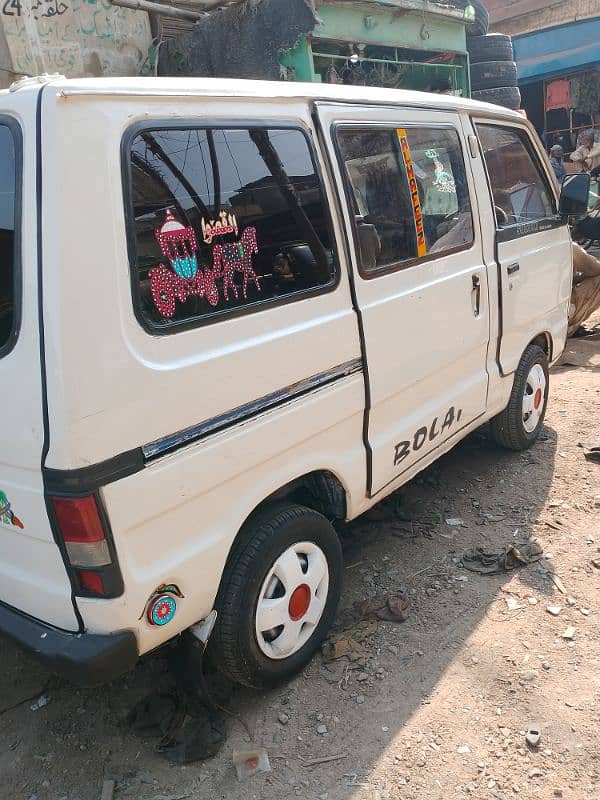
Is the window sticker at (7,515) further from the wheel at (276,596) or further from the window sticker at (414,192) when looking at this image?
the window sticker at (414,192)

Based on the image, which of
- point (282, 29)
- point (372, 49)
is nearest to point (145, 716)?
point (282, 29)

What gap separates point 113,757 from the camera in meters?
2.30

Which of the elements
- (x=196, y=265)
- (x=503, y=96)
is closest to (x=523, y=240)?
(x=196, y=265)

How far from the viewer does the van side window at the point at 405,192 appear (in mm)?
2613

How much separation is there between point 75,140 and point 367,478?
1.68 m

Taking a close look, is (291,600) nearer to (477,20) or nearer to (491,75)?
(491,75)

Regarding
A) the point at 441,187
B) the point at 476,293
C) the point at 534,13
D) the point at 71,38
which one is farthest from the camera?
the point at 534,13

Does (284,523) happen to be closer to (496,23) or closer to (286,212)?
(286,212)

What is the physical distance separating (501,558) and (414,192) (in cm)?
179

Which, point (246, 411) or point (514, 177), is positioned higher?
point (514, 177)

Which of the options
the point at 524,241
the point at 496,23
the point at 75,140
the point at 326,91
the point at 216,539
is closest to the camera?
the point at 75,140

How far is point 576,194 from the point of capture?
4121 mm

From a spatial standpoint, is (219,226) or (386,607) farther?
(386,607)

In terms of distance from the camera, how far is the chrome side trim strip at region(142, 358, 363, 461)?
1.88m
